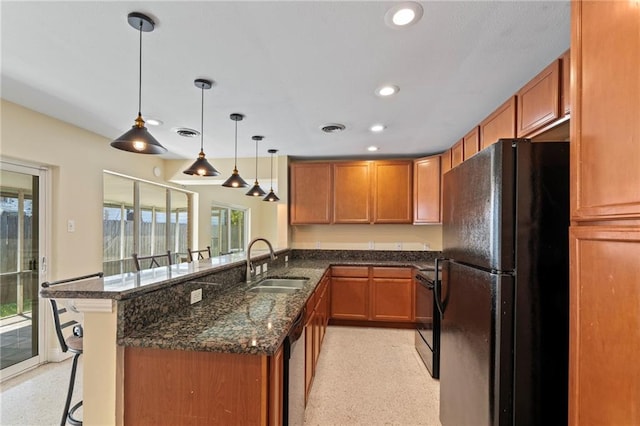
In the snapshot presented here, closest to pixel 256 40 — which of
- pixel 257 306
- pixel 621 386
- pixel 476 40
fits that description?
pixel 476 40

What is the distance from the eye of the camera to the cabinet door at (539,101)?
70.9 inches

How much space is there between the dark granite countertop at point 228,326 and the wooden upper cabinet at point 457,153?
253cm

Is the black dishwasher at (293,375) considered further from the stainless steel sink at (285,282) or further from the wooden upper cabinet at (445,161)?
the wooden upper cabinet at (445,161)

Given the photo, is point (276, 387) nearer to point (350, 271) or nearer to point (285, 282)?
point (285, 282)

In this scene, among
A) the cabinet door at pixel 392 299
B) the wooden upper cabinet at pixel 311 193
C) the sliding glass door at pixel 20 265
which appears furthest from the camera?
the wooden upper cabinet at pixel 311 193

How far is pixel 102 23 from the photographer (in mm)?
1534

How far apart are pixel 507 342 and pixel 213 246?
5.94 metres

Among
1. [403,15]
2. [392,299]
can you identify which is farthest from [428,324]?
[403,15]

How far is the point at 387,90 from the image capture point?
2.28m

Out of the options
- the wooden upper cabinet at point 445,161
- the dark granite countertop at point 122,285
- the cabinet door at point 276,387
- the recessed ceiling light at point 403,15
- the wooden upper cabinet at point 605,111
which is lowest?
the cabinet door at point 276,387

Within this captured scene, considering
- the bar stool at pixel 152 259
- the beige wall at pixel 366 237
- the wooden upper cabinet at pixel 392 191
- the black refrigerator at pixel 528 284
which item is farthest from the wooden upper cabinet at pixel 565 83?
the bar stool at pixel 152 259

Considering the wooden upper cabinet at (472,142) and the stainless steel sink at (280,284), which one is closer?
the stainless steel sink at (280,284)

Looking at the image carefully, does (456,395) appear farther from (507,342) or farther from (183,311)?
(183,311)

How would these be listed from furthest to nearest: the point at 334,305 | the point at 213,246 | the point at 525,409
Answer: the point at 213,246 < the point at 334,305 < the point at 525,409
